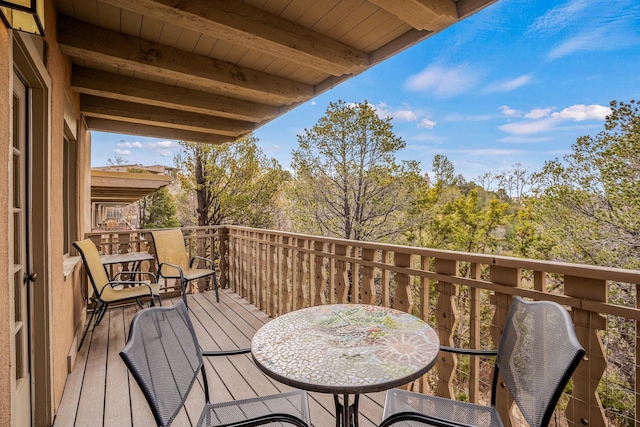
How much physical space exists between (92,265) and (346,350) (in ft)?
9.42

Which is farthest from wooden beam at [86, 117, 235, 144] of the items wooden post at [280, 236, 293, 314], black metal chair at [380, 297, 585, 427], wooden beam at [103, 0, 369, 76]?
black metal chair at [380, 297, 585, 427]

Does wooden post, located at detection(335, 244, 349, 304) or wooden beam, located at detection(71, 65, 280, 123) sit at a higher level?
wooden beam, located at detection(71, 65, 280, 123)

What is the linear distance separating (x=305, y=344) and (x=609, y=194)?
8772mm

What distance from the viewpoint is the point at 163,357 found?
1.08 meters

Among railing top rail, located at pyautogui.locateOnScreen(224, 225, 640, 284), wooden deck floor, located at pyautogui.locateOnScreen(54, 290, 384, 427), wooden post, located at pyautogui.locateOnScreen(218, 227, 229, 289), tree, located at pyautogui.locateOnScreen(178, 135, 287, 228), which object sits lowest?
wooden deck floor, located at pyautogui.locateOnScreen(54, 290, 384, 427)

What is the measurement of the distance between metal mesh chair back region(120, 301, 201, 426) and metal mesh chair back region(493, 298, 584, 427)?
113cm

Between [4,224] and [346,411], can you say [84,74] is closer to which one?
[4,224]

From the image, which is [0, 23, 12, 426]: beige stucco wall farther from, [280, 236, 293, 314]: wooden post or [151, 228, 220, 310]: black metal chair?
[151, 228, 220, 310]: black metal chair

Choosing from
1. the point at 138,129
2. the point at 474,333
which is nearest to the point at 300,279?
the point at 474,333

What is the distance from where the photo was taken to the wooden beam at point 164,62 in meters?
2.12

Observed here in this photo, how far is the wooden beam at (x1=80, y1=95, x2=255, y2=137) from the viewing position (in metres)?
3.37

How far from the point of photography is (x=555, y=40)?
71.6 ft

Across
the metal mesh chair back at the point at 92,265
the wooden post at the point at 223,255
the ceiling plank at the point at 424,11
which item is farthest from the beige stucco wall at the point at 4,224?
the wooden post at the point at 223,255

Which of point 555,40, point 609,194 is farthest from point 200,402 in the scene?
point 555,40
